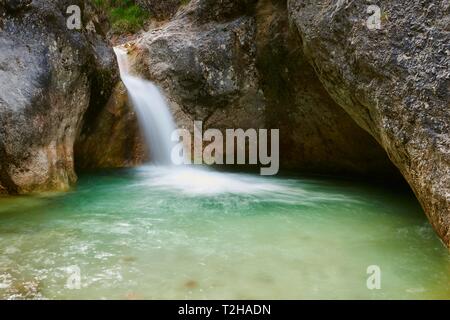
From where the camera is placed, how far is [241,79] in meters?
8.77

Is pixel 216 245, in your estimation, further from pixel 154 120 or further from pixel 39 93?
pixel 154 120

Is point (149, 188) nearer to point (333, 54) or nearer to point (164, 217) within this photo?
point (164, 217)

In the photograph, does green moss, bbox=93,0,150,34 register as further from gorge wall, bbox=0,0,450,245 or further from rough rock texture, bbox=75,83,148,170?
rough rock texture, bbox=75,83,148,170

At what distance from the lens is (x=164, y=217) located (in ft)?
16.1

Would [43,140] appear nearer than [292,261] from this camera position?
No

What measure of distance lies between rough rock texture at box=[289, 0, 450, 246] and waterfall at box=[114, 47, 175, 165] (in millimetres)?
4121

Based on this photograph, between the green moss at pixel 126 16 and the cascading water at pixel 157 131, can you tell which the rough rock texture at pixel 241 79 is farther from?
the green moss at pixel 126 16

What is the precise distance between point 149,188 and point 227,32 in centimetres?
389

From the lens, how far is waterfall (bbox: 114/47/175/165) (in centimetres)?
862

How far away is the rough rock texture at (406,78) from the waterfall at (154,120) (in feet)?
13.5

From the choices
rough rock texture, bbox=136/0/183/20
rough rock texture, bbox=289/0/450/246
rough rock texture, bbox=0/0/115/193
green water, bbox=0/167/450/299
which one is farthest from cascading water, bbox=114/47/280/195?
rough rock texture, bbox=136/0/183/20

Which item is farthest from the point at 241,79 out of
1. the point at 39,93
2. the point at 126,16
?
the point at 126,16
